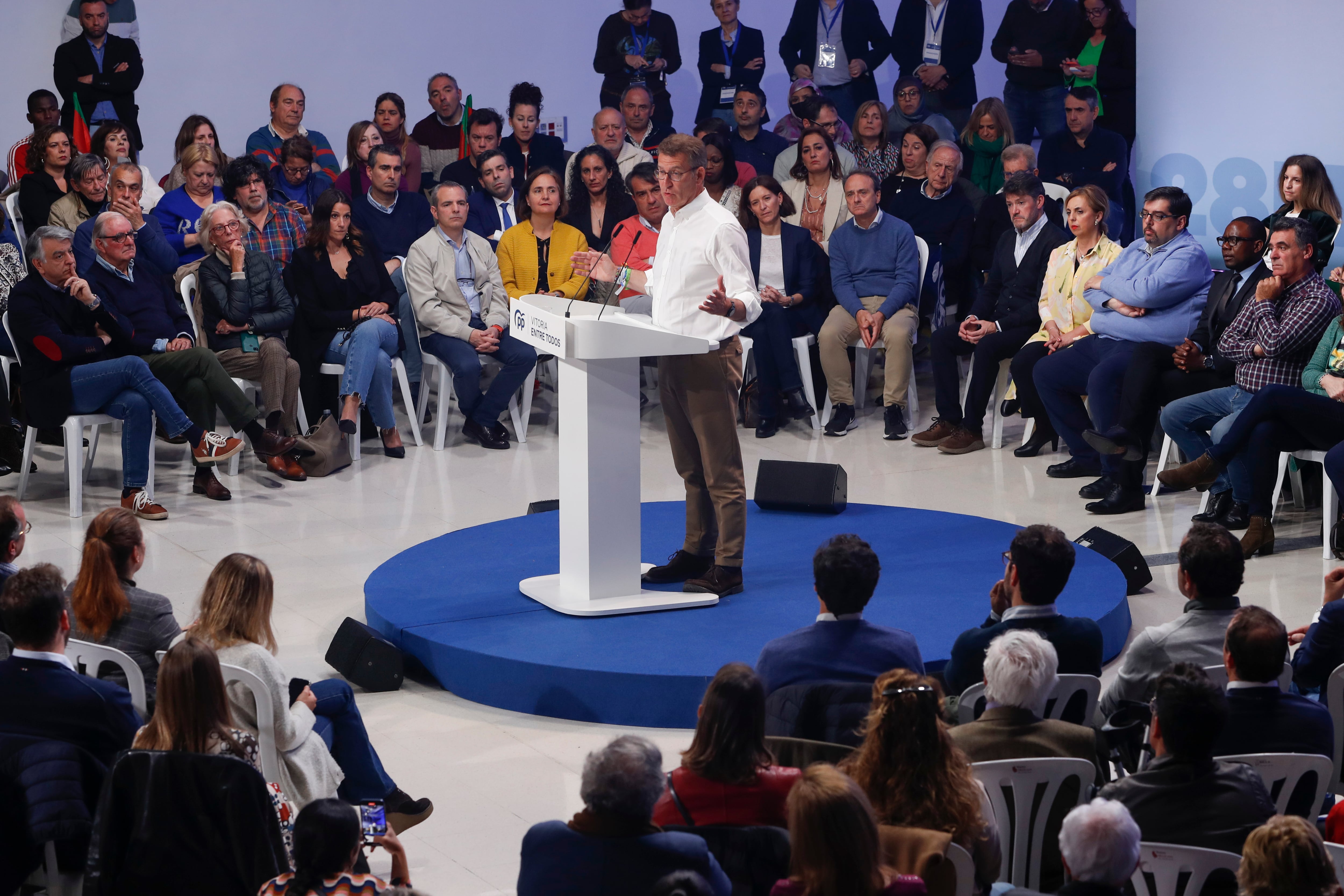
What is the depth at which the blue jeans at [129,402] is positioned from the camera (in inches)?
259

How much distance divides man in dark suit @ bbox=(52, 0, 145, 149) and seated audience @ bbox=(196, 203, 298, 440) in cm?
206

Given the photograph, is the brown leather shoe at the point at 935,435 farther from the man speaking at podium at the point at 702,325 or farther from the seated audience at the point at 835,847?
the seated audience at the point at 835,847

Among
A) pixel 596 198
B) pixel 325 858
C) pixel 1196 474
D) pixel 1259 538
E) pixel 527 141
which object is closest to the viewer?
pixel 325 858

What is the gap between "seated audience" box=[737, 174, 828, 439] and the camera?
8117 millimetres

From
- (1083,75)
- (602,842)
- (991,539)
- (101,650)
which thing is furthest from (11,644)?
(1083,75)

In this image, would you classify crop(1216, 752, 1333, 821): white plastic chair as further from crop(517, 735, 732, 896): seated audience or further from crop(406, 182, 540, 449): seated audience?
crop(406, 182, 540, 449): seated audience

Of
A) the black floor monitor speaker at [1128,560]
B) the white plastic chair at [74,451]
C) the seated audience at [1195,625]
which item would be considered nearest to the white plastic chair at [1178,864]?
the seated audience at [1195,625]

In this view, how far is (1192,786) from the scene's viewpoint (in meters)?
2.62

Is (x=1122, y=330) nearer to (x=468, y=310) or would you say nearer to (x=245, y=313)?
(x=468, y=310)

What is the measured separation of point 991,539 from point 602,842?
350 cm

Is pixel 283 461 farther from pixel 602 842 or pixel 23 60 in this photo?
pixel 602 842

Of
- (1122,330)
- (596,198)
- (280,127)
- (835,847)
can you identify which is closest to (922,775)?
(835,847)

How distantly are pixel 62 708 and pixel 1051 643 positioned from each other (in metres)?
2.05

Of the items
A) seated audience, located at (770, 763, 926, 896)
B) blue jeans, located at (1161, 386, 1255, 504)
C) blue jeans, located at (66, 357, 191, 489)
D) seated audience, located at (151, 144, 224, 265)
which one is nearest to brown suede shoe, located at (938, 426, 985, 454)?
blue jeans, located at (1161, 386, 1255, 504)
